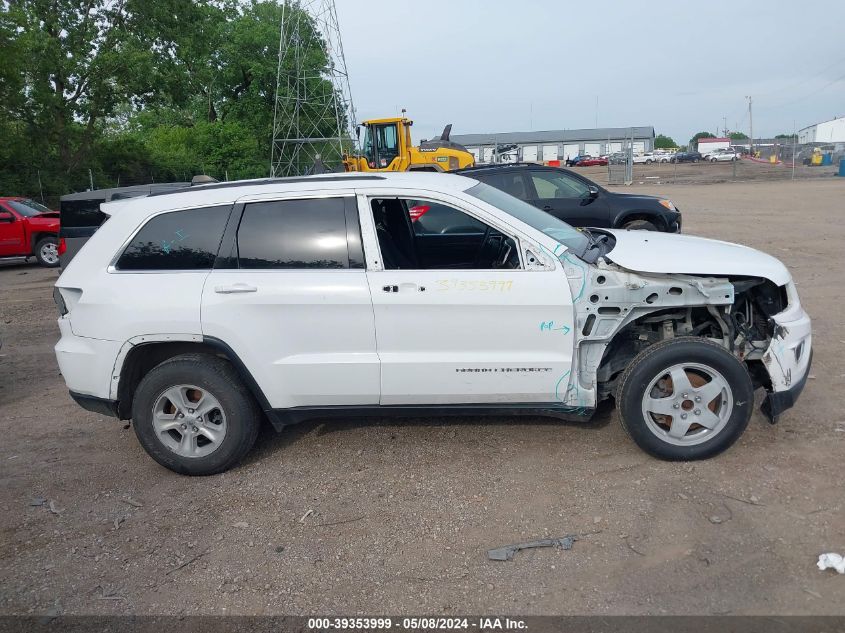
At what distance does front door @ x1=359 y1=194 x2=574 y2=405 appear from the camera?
13.5ft

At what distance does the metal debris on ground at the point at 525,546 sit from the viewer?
11.4 feet

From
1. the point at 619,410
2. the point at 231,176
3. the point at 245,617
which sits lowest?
the point at 245,617

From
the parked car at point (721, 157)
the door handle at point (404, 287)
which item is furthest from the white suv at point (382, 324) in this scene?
the parked car at point (721, 157)

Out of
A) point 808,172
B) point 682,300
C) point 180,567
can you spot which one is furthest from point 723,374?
point 808,172

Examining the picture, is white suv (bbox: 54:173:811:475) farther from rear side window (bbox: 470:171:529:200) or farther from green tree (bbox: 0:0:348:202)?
green tree (bbox: 0:0:348:202)

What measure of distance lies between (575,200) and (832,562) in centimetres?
837

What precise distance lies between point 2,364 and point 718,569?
7306 millimetres

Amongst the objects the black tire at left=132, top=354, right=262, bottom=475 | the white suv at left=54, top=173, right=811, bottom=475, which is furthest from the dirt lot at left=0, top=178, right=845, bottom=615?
the white suv at left=54, top=173, right=811, bottom=475

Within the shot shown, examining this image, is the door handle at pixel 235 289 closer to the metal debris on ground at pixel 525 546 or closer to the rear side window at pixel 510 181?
the metal debris on ground at pixel 525 546

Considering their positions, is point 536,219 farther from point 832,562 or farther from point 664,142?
point 664,142

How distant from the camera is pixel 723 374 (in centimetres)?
409

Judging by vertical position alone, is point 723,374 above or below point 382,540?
above

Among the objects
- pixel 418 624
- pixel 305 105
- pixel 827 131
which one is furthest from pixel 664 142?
pixel 418 624

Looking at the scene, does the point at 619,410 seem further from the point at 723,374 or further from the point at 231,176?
the point at 231,176
